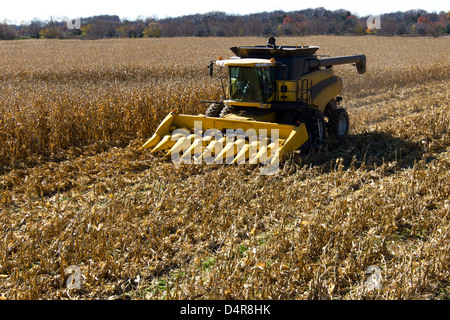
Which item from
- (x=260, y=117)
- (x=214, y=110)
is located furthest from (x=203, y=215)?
(x=214, y=110)

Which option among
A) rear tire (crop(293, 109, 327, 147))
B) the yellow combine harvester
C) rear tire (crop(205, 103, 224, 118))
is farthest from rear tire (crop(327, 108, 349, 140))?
rear tire (crop(205, 103, 224, 118))

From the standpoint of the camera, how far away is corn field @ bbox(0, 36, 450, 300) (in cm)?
377

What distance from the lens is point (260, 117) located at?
26.0 feet

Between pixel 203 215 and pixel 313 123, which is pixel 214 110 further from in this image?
pixel 203 215

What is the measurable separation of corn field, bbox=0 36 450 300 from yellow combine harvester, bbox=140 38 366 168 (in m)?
0.30

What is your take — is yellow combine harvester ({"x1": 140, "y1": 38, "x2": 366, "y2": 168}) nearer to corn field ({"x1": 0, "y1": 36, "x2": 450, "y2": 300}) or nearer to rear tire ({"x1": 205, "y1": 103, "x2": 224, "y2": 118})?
rear tire ({"x1": 205, "y1": 103, "x2": 224, "y2": 118})

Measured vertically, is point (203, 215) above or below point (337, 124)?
below

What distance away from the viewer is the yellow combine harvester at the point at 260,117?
280 inches

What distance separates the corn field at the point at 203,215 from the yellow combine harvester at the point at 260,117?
1.00 feet

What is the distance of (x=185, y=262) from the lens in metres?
4.21

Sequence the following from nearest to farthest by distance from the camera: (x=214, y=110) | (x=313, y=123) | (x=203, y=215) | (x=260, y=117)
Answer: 1. (x=203, y=215)
2. (x=313, y=123)
3. (x=260, y=117)
4. (x=214, y=110)

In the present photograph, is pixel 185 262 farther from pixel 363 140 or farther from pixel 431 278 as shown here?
pixel 363 140

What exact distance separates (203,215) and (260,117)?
3.35m

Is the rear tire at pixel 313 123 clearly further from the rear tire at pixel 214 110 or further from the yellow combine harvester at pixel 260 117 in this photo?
the rear tire at pixel 214 110
